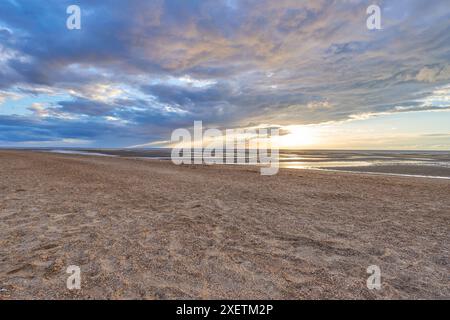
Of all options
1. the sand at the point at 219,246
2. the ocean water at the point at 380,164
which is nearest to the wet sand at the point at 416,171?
the ocean water at the point at 380,164

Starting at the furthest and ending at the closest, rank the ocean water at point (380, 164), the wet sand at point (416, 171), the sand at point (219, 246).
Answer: the ocean water at point (380, 164) → the wet sand at point (416, 171) → the sand at point (219, 246)

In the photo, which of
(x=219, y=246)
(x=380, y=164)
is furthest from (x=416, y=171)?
(x=219, y=246)

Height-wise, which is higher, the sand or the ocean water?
the ocean water

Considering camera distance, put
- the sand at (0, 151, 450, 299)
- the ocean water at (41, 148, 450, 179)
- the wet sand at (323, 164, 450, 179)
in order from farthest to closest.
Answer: the ocean water at (41, 148, 450, 179), the wet sand at (323, 164, 450, 179), the sand at (0, 151, 450, 299)

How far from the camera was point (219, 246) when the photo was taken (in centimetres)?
588

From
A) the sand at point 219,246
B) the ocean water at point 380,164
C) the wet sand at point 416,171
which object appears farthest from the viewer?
the ocean water at point 380,164

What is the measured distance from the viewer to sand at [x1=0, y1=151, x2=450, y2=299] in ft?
13.5

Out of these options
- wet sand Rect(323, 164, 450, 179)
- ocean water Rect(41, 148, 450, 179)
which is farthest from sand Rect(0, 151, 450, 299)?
ocean water Rect(41, 148, 450, 179)

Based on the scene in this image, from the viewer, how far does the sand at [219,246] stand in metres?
4.10

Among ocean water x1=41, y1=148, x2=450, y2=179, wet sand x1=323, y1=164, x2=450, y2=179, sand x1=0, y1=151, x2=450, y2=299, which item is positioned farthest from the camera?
ocean water x1=41, y1=148, x2=450, y2=179

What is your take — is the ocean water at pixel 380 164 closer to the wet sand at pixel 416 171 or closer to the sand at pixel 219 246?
the wet sand at pixel 416 171

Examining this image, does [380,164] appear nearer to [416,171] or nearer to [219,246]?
[416,171]

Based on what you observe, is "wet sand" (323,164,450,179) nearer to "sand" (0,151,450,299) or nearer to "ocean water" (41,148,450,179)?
"ocean water" (41,148,450,179)
